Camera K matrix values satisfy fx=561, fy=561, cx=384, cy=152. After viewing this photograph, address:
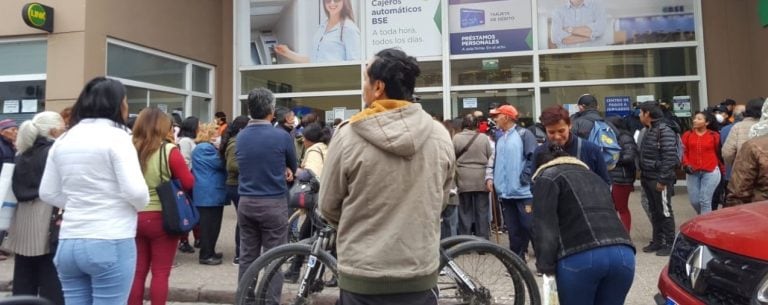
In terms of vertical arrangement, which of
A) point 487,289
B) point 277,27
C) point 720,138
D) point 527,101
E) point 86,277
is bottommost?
point 487,289

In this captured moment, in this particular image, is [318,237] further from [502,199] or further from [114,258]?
[502,199]

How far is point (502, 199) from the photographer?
6137 millimetres

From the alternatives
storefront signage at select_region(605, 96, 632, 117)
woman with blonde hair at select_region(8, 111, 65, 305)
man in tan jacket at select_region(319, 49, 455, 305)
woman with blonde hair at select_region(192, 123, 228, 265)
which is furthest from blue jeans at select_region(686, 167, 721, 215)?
woman with blonde hair at select_region(8, 111, 65, 305)

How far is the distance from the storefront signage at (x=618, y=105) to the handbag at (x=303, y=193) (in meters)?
8.40

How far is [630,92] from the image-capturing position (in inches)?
457

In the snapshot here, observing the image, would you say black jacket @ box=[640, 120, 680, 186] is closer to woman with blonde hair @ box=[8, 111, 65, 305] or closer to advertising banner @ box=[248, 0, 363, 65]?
woman with blonde hair @ box=[8, 111, 65, 305]

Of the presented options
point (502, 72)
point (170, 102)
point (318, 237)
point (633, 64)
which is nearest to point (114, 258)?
point (318, 237)

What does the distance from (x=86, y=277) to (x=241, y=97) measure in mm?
10587

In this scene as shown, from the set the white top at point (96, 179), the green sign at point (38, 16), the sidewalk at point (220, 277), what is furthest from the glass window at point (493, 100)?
the white top at point (96, 179)

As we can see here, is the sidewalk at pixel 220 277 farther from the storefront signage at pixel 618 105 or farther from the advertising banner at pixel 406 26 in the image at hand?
the advertising banner at pixel 406 26

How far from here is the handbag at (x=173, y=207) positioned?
400cm

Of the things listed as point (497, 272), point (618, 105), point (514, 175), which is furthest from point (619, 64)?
point (497, 272)

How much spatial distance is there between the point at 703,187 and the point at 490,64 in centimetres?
615

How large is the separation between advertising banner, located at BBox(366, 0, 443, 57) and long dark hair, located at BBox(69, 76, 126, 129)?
31.2ft
